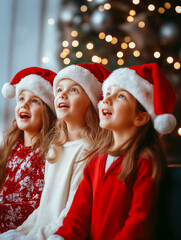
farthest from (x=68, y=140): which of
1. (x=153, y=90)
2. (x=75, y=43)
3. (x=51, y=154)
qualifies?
(x=75, y=43)

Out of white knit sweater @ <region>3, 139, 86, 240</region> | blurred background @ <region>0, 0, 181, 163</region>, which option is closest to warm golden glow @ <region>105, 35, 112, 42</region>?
blurred background @ <region>0, 0, 181, 163</region>

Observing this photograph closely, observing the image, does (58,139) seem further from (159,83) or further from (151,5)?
(151,5)

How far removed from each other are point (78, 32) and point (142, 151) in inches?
65.2

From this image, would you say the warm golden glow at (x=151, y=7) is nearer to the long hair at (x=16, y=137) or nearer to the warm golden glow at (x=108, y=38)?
the warm golden glow at (x=108, y=38)

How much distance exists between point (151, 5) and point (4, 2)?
1.20 meters

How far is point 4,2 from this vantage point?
8.17 ft

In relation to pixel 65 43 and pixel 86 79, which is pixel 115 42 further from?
pixel 86 79

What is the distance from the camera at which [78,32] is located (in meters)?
2.46

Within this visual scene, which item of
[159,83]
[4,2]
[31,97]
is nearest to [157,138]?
[159,83]

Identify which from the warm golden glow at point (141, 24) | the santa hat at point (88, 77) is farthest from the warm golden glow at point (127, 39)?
the santa hat at point (88, 77)

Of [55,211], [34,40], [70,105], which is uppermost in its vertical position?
[34,40]

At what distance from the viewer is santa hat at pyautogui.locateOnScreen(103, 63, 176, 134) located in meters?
1.03

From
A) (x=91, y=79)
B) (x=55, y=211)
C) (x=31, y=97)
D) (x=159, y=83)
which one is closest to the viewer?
(x=159, y=83)

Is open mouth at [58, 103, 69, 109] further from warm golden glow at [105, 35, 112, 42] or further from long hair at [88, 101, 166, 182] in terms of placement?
warm golden glow at [105, 35, 112, 42]
